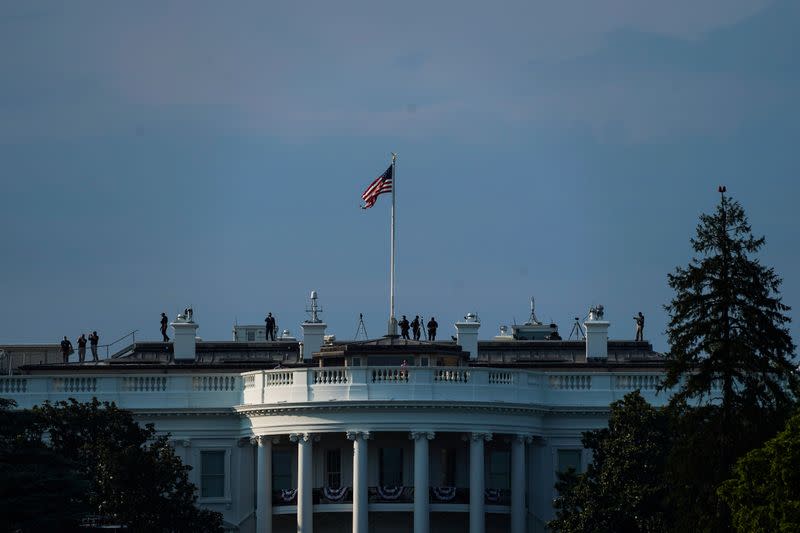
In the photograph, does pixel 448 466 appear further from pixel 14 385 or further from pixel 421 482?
pixel 14 385

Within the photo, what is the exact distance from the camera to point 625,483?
120688 mm

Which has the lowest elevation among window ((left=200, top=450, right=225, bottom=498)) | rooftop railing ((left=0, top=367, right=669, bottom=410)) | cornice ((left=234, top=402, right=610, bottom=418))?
window ((left=200, top=450, right=225, bottom=498))

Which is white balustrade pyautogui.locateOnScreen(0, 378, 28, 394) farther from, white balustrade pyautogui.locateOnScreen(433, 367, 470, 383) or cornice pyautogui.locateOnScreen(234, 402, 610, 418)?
white balustrade pyautogui.locateOnScreen(433, 367, 470, 383)

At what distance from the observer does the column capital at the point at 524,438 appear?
432ft

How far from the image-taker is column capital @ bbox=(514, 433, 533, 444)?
432ft

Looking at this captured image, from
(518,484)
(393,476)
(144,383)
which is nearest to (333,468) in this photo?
(393,476)

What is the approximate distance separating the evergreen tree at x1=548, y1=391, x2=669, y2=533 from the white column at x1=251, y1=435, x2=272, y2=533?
47.2ft

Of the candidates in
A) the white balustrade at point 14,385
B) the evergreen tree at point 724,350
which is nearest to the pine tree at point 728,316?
the evergreen tree at point 724,350

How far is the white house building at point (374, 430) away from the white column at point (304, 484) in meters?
0.06

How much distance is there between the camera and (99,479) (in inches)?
4798

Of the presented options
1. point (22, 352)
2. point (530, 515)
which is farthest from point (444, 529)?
point (22, 352)

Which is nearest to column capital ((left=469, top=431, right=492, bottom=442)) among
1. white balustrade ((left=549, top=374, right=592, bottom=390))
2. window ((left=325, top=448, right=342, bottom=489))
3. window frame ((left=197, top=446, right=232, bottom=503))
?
white balustrade ((left=549, top=374, right=592, bottom=390))

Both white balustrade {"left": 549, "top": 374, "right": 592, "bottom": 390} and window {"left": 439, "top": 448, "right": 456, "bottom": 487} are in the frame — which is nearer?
window {"left": 439, "top": 448, "right": 456, "bottom": 487}

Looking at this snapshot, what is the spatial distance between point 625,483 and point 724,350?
9.96m
